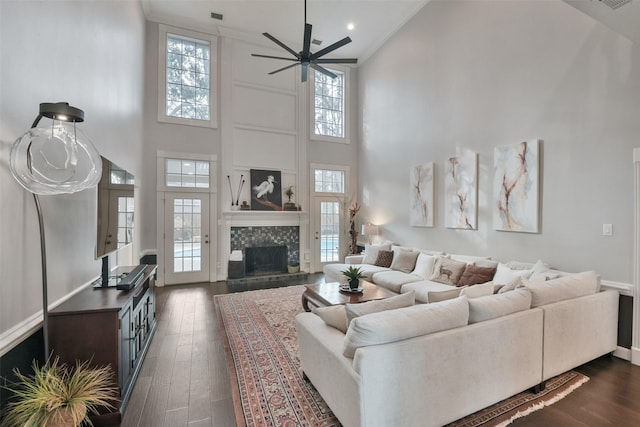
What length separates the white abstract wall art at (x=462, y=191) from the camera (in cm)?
452

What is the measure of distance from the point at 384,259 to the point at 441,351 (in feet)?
12.4

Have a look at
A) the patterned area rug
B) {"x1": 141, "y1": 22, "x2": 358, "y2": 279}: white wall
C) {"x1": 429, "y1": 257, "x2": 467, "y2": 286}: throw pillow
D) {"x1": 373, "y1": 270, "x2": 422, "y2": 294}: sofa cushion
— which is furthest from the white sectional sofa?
{"x1": 141, "y1": 22, "x2": 358, "y2": 279}: white wall

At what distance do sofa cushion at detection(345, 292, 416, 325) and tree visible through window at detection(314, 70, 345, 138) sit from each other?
619cm

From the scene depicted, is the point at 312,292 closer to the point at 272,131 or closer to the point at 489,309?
the point at 489,309

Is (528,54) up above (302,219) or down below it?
above

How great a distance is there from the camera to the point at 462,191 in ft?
15.5

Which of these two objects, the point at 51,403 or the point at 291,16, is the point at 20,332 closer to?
the point at 51,403

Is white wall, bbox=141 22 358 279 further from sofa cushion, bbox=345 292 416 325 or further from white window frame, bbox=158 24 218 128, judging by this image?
sofa cushion, bbox=345 292 416 325

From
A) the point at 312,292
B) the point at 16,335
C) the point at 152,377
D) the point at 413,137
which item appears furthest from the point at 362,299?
the point at 413,137

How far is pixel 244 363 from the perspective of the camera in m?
2.83

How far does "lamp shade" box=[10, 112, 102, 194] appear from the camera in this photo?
154 centimetres

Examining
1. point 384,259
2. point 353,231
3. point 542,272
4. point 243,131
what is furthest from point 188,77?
point 542,272

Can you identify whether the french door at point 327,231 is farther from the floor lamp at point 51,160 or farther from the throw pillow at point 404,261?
the floor lamp at point 51,160

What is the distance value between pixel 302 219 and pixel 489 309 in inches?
216
